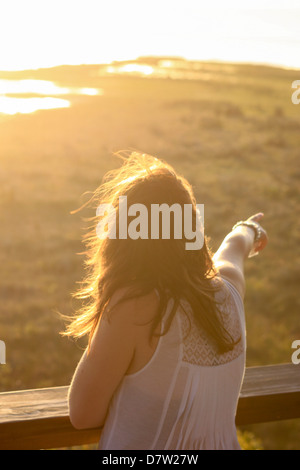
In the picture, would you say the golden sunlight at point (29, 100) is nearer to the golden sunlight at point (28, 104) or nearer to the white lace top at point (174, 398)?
the golden sunlight at point (28, 104)

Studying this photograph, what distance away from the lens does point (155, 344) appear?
137cm

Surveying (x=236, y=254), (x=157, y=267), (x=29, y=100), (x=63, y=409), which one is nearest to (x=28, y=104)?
(x=29, y=100)

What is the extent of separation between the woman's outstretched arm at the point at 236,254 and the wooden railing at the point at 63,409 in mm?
319

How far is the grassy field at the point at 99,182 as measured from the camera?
5672 millimetres

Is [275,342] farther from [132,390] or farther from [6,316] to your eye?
[132,390]

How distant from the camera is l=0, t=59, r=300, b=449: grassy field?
223 inches

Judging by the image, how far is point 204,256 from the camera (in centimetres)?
148

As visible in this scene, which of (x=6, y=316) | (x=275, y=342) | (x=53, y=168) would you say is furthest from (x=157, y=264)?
(x=53, y=168)

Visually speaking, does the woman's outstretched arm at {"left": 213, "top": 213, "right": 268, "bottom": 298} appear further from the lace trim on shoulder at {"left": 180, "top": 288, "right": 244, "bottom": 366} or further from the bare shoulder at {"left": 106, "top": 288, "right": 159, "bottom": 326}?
the bare shoulder at {"left": 106, "top": 288, "right": 159, "bottom": 326}

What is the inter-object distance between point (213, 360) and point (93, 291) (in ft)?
1.24

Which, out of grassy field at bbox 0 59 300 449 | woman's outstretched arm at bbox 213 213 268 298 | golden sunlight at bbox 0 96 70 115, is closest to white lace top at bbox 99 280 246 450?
woman's outstretched arm at bbox 213 213 268 298

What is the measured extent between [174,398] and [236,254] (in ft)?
2.30

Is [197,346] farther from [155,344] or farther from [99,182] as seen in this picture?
[99,182]

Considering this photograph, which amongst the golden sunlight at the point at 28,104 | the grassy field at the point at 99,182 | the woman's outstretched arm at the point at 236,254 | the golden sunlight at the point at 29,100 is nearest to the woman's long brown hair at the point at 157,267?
the woman's outstretched arm at the point at 236,254
